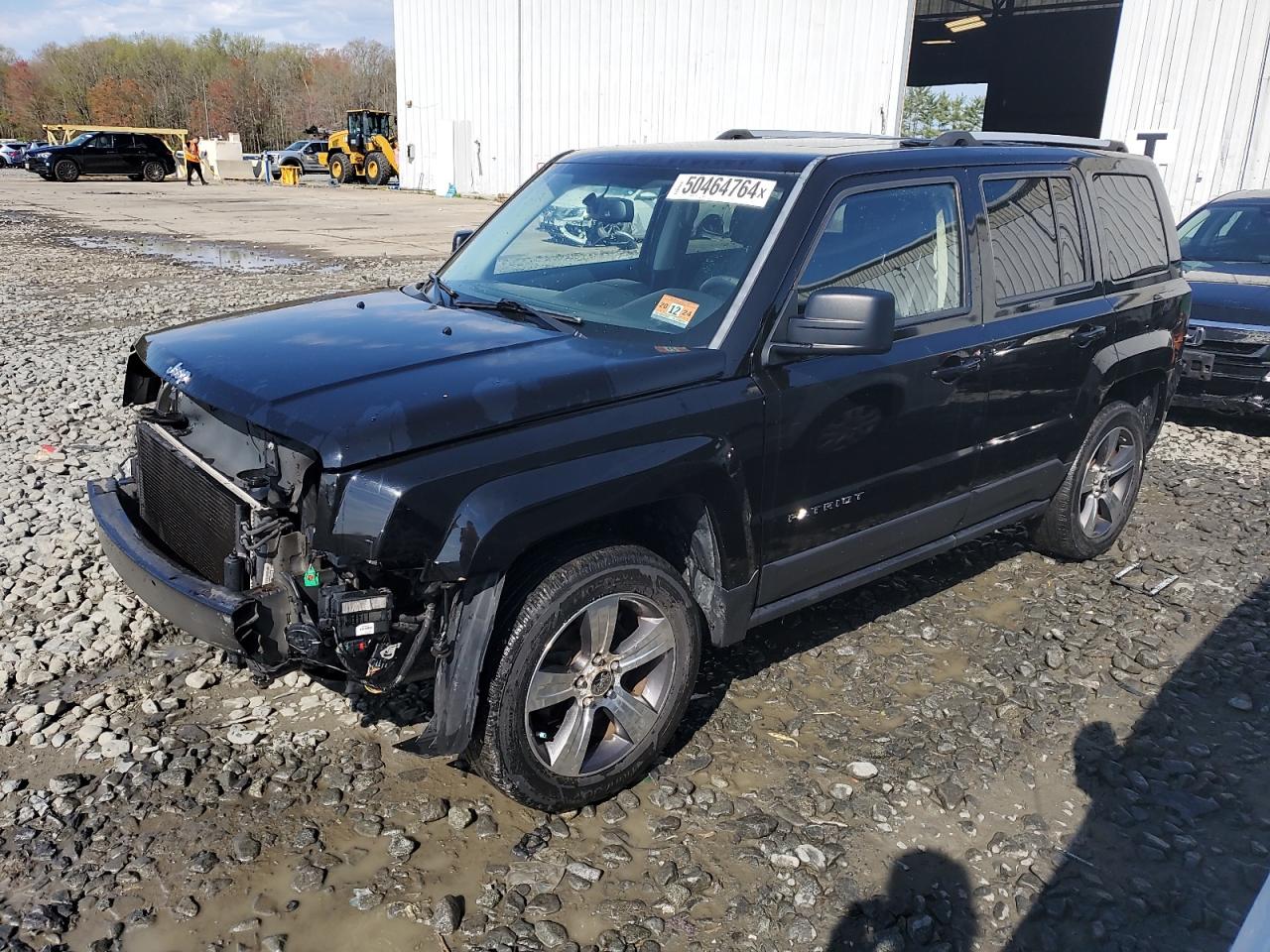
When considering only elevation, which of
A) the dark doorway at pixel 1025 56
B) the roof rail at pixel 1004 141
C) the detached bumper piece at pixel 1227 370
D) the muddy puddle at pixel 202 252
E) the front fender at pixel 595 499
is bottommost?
the muddy puddle at pixel 202 252

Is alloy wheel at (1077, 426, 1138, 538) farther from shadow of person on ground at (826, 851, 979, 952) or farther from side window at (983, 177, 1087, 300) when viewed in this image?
shadow of person on ground at (826, 851, 979, 952)

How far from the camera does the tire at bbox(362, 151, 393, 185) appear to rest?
38.4 m

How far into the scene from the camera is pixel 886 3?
20359 mm

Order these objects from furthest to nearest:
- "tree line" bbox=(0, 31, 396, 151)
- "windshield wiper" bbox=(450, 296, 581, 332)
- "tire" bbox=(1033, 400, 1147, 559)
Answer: "tree line" bbox=(0, 31, 396, 151) → "tire" bbox=(1033, 400, 1147, 559) → "windshield wiper" bbox=(450, 296, 581, 332)

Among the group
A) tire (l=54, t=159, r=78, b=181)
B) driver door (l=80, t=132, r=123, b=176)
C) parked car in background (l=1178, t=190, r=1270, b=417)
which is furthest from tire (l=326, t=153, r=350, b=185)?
parked car in background (l=1178, t=190, r=1270, b=417)

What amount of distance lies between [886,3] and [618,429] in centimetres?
2051

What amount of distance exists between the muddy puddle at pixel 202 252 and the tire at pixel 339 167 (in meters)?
21.3

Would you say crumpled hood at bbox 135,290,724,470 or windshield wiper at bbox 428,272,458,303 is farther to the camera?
windshield wiper at bbox 428,272,458,303

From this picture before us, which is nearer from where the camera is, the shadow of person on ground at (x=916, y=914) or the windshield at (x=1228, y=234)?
the shadow of person on ground at (x=916, y=914)

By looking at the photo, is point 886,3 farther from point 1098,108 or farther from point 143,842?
point 143,842

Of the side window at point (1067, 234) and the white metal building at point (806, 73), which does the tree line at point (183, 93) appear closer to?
the white metal building at point (806, 73)

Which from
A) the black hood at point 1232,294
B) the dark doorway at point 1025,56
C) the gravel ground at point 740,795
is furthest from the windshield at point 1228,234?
the dark doorway at point 1025,56

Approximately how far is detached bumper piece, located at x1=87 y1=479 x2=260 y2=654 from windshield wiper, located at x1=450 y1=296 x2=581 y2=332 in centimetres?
133

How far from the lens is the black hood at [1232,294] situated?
7238 millimetres
